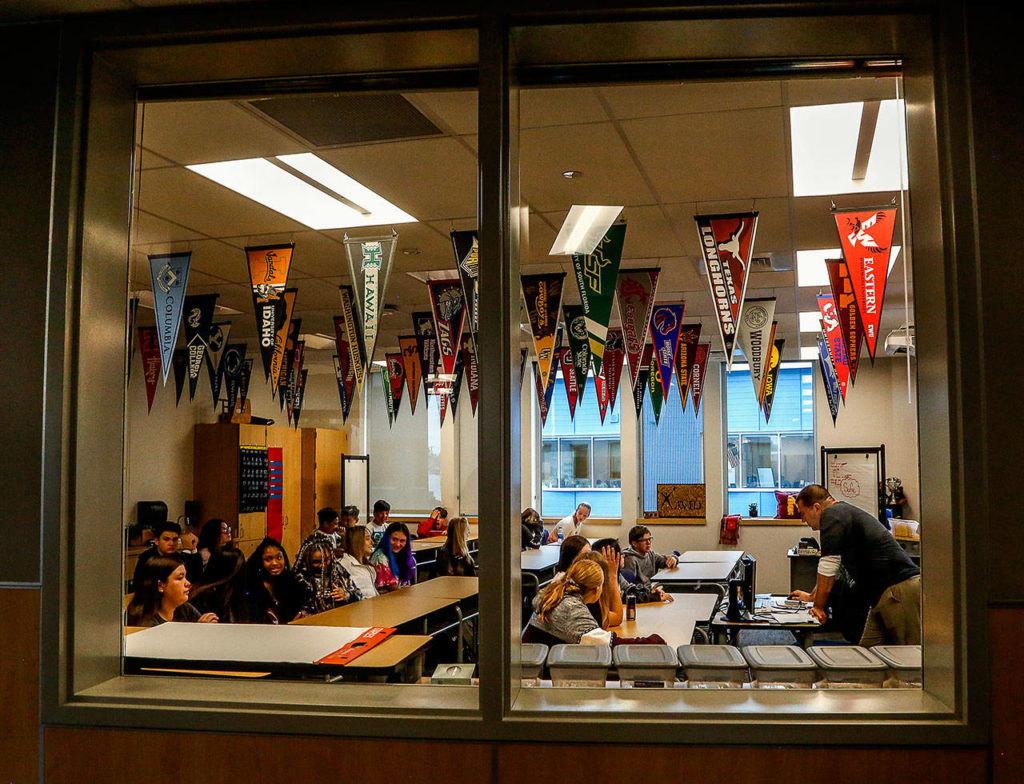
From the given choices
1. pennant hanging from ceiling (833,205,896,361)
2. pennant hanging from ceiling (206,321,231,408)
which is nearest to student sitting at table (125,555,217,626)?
pennant hanging from ceiling (833,205,896,361)

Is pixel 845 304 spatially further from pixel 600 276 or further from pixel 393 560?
pixel 393 560

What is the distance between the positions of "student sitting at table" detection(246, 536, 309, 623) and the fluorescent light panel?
2.83 metres

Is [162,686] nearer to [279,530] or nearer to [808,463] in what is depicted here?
[279,530]

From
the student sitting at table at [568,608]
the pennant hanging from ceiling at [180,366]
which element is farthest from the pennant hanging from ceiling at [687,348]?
the pennant hanging from ceiling at [180,366]

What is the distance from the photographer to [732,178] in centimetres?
502

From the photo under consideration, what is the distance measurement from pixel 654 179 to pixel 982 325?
3.20 metres

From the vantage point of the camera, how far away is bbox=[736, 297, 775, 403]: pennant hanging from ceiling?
7617mm

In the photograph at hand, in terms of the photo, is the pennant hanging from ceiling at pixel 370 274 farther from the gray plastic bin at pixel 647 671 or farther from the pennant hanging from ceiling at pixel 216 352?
the pennant hanging from ceiling at pixel 216 352

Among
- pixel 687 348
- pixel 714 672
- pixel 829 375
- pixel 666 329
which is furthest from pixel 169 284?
pixel 829 375

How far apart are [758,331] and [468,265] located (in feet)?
10.9

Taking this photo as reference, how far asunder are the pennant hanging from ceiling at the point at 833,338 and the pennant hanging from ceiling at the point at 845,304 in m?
1.10

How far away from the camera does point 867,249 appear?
511 cm

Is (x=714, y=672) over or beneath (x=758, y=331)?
beneath

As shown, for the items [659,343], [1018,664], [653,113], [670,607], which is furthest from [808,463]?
[1018,664]
